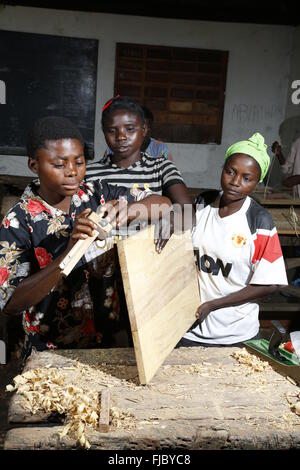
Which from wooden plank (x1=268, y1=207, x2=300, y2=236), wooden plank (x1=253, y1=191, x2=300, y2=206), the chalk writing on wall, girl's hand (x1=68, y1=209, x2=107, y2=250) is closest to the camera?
girl's hand (x1=68, y1=209, x2=107, y2=250)

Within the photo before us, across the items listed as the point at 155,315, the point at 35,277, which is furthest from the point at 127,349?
the point at 35,277

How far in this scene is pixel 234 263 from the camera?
2.37m

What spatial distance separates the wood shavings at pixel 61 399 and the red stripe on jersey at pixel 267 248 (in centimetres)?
101

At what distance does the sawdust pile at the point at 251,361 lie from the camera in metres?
2.04

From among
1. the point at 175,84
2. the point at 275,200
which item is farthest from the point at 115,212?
the point at 175,84

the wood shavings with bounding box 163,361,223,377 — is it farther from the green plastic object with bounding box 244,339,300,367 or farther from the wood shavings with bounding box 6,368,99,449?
the wood shavings with bounding box 6,368,99,449

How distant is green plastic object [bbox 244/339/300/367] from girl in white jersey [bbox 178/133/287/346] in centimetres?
17

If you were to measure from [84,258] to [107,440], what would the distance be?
0.78 meters

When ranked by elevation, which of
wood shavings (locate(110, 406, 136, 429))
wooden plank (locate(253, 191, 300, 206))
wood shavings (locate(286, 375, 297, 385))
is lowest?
wood shavings (locate(286, 375, 297, 385))

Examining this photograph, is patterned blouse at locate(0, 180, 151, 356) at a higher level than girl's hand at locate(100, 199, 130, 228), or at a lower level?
lower

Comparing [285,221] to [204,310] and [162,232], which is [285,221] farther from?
[162,232]

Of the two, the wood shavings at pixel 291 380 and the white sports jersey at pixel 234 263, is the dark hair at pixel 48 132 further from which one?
the wood shavings at pixel 291 380

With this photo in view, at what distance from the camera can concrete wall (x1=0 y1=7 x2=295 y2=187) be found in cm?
748

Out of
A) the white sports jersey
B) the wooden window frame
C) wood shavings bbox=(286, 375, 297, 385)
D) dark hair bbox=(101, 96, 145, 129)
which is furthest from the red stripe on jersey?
the wooden window frame
